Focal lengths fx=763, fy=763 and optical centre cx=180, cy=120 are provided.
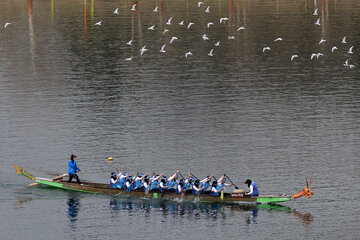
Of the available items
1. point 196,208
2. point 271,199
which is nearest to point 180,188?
point 196,208

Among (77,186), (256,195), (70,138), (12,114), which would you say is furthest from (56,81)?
(256,195)

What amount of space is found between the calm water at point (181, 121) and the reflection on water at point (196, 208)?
18cm

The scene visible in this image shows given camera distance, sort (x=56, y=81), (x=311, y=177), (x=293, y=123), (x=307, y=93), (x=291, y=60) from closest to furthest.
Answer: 1. (x=311, y=177)
2. (x=293, y=123)
3. (x=307, y=93)
4. (x=56, y=81)
5. (x=291, y=60)

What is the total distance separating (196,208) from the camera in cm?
7131

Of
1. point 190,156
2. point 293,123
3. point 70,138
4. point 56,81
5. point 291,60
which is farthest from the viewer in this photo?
point 291,60

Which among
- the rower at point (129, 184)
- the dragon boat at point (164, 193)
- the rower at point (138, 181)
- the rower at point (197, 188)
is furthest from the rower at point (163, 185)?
the rower at point (129, 184)

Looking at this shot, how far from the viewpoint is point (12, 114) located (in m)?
106

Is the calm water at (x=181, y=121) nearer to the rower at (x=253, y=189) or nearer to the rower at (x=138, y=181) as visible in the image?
the rower at (x=253, y=189)

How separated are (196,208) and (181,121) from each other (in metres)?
32.1

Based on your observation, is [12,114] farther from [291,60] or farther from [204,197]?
[291,60]

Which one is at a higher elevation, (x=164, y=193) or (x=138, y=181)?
(x=138, y=181)

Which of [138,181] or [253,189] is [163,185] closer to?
[138,181]

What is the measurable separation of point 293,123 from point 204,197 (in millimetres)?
31998

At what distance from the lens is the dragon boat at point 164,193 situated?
70312 millimetres
